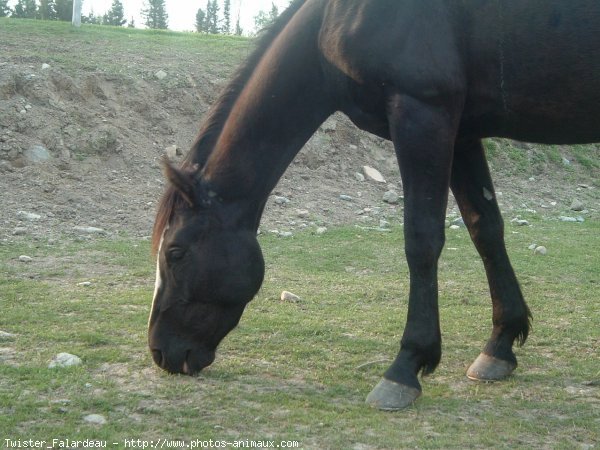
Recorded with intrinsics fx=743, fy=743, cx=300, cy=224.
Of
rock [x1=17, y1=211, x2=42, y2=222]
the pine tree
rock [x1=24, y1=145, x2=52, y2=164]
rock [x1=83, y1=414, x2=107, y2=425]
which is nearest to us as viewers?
rock [x1=83, y1=414, x2=107, y2=425]

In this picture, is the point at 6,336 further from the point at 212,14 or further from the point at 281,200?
the point at 212,14

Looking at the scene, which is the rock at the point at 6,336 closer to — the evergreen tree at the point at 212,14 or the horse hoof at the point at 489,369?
the horse hoof at the point at 489,369

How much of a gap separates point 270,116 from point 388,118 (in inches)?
25.6

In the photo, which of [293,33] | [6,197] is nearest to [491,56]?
[293,33]

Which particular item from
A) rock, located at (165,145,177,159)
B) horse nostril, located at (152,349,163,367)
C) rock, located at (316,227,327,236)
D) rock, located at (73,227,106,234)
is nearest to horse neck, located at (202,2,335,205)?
horse nostril, located at (152,349,163,367)

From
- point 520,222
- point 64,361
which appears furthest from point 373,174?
point 64,361

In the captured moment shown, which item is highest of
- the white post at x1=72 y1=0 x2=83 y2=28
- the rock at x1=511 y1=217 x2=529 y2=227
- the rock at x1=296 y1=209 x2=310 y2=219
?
the white post at x1=72 y1=0 x2=83 y2=28

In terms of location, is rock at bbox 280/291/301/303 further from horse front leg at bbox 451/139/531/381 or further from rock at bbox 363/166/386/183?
rock at bbox 363/166/386/183

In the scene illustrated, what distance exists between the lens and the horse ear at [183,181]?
3805 mm

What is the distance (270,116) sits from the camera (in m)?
3.97

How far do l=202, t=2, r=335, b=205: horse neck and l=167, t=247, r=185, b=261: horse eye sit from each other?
37 cm

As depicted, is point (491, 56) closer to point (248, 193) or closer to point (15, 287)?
point (248, 193)

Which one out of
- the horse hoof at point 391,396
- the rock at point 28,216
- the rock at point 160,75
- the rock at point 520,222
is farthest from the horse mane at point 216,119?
the rock at point 160,75

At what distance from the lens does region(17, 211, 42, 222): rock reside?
806cm
